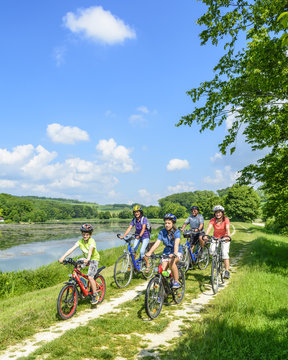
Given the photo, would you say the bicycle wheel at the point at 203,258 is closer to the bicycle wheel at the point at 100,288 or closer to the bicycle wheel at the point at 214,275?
the bicycle wheel at the point at 214,275

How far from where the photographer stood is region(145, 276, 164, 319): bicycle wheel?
5.36 meters

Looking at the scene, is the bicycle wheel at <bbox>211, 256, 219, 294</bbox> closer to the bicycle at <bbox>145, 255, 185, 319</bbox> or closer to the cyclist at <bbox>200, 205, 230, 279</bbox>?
the cyclist at <bbox>200, 205, 230, 279</bbox>

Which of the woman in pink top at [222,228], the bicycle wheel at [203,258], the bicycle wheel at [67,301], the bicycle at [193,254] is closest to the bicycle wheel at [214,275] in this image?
the woman in pink top at [222,228]

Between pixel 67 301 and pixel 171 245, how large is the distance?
260 centimetres

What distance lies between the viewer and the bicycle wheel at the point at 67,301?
5.53 meters

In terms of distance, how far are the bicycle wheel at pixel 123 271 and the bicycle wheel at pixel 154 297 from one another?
8.13 feet

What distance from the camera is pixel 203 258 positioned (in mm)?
10070

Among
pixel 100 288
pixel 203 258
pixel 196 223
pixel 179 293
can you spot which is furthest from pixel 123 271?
pixel 203 258

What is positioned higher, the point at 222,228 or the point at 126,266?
the point at 222,228

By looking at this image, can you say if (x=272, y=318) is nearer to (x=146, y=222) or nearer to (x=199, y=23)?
(x=146, y=222)

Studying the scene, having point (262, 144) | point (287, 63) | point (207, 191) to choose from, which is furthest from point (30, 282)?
A: point (207, 191)

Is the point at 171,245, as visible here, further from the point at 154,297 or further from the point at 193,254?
the point at 193,254

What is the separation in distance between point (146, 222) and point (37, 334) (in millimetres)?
4563

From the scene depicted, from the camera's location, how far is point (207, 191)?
118 metres
